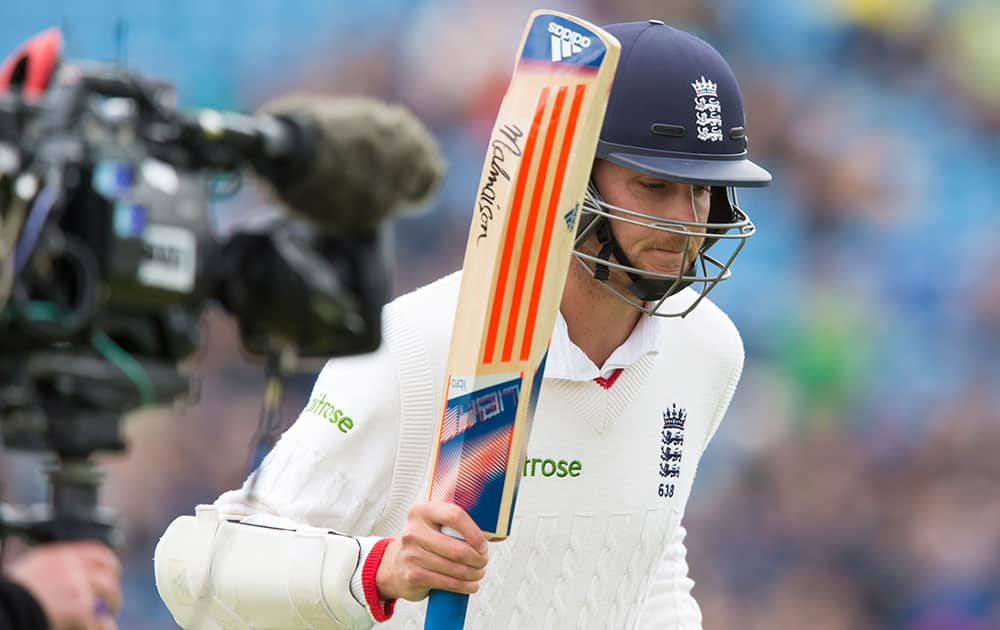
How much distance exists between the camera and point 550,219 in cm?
257

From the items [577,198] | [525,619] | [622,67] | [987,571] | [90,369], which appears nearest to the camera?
[90,369]

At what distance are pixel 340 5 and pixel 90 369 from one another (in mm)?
4745

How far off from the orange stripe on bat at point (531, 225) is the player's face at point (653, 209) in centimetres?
33

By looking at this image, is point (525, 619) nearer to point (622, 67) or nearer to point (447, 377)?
point (447, 377)

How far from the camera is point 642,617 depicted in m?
3.14

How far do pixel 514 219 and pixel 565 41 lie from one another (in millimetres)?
281

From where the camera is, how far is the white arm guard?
2.52 metres

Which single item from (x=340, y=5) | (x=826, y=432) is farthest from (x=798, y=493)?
(x=340, y=5)

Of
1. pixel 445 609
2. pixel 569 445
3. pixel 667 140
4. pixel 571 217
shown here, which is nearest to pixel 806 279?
pixel 667 140

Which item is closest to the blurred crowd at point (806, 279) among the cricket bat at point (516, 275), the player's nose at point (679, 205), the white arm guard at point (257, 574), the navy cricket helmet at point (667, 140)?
the navy cricket helmet at point (667, 140)

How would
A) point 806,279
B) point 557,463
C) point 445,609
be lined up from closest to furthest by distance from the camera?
point 445,609 < point 557,463 < point 806,279

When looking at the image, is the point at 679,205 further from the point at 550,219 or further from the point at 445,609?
the point at 445,609

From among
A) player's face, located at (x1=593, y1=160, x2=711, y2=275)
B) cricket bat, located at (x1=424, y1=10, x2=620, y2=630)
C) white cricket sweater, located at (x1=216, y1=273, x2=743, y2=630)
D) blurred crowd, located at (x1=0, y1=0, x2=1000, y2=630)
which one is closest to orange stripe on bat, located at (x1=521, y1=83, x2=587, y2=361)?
cricket bat, located at (x1=424, y1=10, x2=620, y2=630)

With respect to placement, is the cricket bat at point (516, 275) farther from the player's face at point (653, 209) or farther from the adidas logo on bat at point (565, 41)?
the player's face at point (653, 209)
